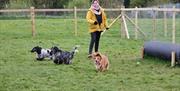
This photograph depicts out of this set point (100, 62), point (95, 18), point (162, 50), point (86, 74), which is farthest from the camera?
point (95, 18)

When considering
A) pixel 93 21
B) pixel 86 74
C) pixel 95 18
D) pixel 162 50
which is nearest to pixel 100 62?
pixel 86 74

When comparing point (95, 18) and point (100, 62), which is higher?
point (95, 18)

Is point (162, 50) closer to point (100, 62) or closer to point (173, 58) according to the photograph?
point (173, 58)

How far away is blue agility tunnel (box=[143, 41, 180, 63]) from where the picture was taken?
14586 mm

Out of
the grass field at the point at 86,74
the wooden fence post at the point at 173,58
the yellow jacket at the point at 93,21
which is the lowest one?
the grass field at the point at 86,74

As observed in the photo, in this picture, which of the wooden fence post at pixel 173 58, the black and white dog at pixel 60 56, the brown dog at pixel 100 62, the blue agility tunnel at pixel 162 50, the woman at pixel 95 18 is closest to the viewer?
the brown dog at pixel 100 62

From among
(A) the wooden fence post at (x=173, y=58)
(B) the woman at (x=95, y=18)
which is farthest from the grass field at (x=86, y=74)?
(B) the woman at (x=95, y=18)

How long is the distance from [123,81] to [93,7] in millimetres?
5154

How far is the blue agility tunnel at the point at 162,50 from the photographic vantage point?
47.9 ft

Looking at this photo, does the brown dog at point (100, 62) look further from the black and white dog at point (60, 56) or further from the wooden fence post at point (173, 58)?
the wooden fence post at point (173, 58)

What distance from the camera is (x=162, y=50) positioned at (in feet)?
50.7

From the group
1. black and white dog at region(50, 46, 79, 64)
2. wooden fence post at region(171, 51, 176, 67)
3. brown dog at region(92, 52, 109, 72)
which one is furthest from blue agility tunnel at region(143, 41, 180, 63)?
black and white dog at region(50, 46, 79, 64)

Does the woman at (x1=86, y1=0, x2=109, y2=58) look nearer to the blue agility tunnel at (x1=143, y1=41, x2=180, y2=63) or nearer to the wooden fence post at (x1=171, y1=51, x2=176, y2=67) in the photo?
the blue agility tunnel at (x1=143, y1=41, x2=180, y2=63)

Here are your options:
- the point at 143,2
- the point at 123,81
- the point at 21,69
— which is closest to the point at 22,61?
the point at 21,69
